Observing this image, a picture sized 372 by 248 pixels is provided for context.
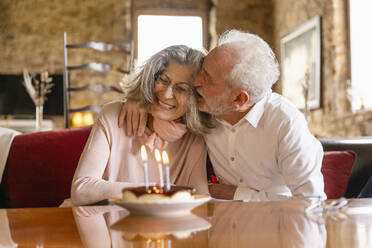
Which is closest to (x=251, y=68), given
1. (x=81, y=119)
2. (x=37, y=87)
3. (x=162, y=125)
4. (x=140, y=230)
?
(x=162, y=125)

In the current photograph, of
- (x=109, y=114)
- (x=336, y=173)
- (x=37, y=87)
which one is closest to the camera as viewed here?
(x=109, y=114)

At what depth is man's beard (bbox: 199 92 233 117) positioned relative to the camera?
177 cm

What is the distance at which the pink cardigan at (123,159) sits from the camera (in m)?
1.64

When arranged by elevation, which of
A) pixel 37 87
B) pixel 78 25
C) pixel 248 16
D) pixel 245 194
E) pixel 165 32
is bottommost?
pixel 245 194

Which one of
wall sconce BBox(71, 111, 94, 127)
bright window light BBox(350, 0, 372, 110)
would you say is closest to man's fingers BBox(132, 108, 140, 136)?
bright window light BBox(350, 0, 372, 110)

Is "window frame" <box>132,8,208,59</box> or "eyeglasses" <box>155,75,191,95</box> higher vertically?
"window frame" <box>132,8,208,59</box>

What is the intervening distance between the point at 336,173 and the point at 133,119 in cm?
89

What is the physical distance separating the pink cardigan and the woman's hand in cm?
2

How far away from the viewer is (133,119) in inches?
71.8

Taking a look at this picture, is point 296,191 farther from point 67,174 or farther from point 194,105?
point 67,174

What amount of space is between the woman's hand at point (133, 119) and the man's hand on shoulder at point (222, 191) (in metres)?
0.34

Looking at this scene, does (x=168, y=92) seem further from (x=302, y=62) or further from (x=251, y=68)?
(x=302, y=62)

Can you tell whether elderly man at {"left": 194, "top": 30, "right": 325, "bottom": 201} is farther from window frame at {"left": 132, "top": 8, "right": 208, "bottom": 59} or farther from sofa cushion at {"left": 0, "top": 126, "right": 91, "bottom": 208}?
window frame at {"left": 132, "top": 8, "right": 208, "bottom": 59}

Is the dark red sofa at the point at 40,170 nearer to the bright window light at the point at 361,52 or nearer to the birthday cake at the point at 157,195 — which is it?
the birthday cake at the point at 157,195
